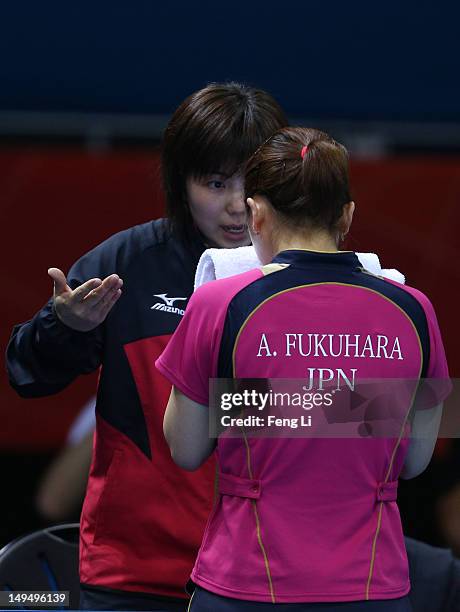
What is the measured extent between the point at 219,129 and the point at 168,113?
1.59 m

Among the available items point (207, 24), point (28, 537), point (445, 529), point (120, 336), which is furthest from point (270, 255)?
point (207, 24)

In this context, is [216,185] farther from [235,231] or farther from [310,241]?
[310,241]

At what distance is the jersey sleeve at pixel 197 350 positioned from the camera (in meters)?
1.31

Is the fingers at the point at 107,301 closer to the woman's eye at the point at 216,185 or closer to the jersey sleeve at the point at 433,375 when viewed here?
the woman's eye at the point at 216,185

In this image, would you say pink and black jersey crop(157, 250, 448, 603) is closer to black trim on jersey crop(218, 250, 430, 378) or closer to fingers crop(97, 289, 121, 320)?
black trim on jersey crop(218, 250, 430, 378)

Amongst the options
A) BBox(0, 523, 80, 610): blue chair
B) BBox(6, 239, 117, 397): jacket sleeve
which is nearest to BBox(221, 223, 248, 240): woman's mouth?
BBox(6, 239, 117, 397): jacket sleeve

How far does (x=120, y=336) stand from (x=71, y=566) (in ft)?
1.82

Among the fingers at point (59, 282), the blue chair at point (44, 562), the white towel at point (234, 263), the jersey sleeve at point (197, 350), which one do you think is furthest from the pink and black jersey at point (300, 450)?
the blue chair at point (44, 562)

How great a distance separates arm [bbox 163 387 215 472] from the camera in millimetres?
1334

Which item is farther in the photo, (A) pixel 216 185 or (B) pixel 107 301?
(A) pixel 216 185

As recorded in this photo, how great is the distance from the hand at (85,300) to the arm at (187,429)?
0.24 meters

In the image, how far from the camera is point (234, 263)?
4.97 feet

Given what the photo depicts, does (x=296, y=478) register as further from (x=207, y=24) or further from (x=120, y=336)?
(x=207, y=24)

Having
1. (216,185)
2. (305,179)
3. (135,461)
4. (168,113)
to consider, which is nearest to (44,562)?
(135,461)
